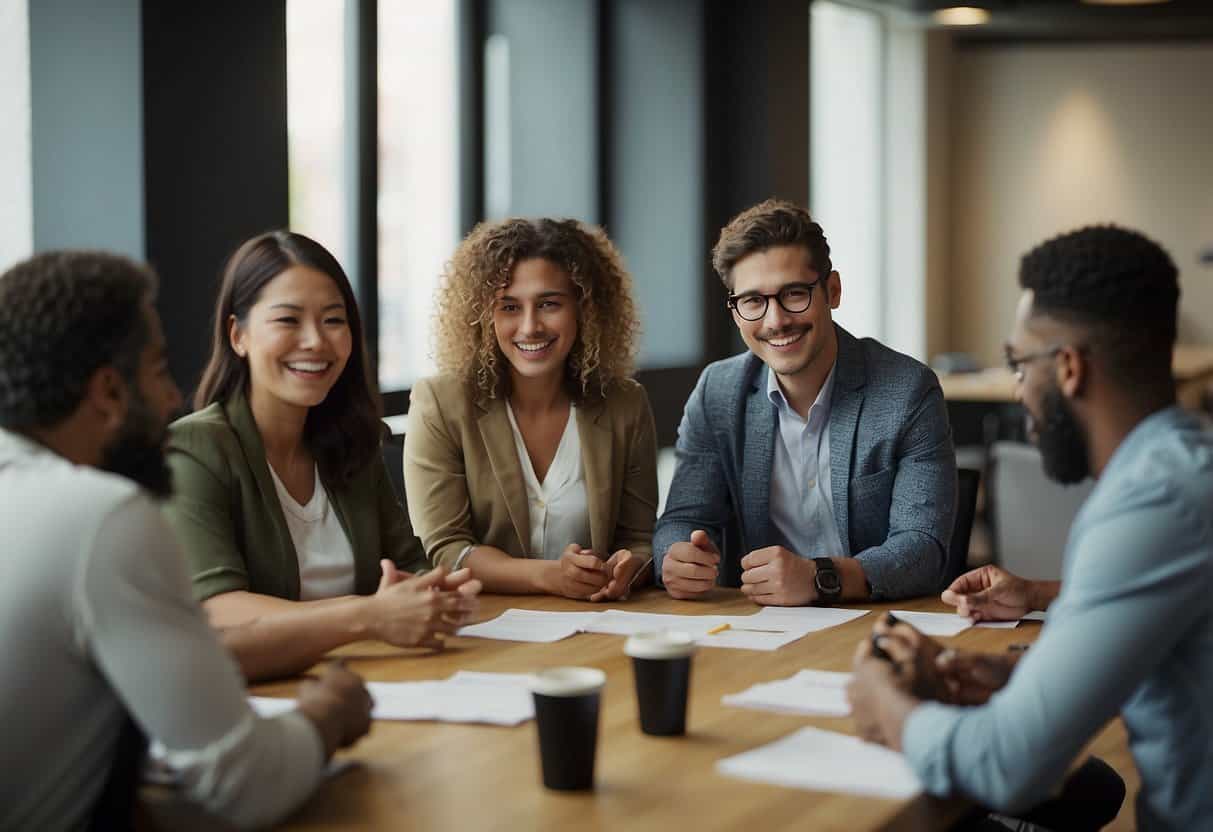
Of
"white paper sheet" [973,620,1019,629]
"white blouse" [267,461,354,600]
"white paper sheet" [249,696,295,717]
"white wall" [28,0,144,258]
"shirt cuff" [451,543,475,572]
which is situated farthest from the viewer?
"white wall" [28,0,144,258]

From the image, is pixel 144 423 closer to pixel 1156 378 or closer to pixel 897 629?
pixel 897 629

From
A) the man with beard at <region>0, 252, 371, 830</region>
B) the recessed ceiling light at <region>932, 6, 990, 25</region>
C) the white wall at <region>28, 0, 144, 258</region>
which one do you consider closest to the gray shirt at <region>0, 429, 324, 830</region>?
the man with beard at <region>0, 252, 371, 830</region>

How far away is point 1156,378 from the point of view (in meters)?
1.49

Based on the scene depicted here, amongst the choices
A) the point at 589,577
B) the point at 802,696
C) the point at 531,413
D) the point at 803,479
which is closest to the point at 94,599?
the point at 802,696

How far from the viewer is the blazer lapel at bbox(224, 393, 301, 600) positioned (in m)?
2.23

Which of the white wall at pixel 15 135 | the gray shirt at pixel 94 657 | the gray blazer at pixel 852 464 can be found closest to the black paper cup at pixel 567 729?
the gray shirt at pixel 94 657

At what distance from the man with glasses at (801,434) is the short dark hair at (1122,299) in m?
1.07

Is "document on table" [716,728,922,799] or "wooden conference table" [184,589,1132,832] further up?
"document on table" [716,728,922,799]

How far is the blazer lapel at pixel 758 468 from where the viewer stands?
2.79 meters

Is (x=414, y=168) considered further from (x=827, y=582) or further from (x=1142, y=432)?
(x=1142, y=432)

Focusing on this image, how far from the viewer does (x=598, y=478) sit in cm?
276

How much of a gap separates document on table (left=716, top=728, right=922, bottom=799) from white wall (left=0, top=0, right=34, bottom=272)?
2.15 metres

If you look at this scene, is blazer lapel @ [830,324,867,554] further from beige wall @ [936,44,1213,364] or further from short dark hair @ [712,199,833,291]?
beige wall @ [936,44,1213,364]

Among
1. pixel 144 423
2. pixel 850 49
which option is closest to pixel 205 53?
pixel 144 423
